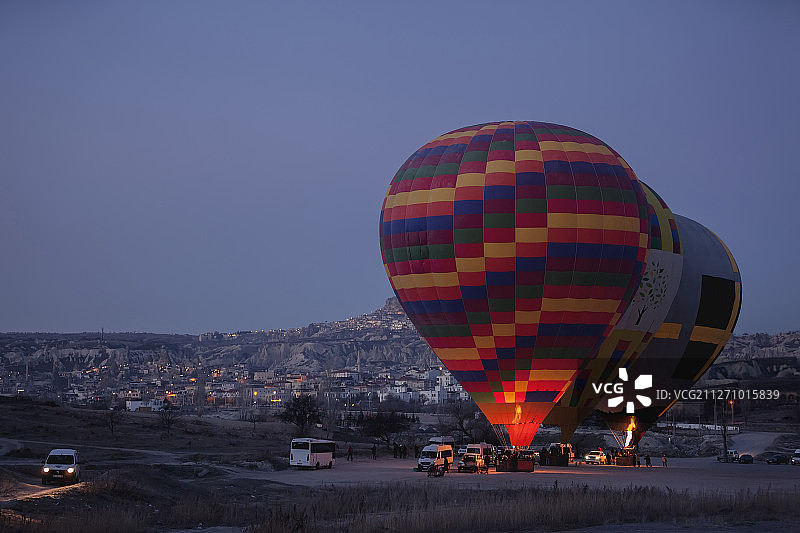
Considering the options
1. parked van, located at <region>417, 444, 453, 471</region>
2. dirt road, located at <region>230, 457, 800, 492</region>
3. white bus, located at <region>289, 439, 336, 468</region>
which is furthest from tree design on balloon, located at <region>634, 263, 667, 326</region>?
white bus, located at <region>289, 439, 336, 468</region>

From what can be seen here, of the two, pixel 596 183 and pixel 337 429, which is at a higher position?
pixel 596 183

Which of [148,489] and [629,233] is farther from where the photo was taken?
[629,233]

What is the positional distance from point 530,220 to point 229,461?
63.8 ft

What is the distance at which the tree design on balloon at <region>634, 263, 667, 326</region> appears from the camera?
4230 cm

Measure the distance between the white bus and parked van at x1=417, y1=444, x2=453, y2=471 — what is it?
548cm

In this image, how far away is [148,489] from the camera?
27656mm

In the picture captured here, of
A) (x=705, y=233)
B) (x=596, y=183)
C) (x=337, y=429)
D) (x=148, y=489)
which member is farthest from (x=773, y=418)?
(x=148, y=489)

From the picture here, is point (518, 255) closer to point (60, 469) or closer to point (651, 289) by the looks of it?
point (651, 289)

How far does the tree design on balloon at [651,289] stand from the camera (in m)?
42.3

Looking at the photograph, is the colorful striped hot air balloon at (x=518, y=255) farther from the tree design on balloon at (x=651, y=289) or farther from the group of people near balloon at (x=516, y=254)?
the tree design on balloon at (x=651, y=289)

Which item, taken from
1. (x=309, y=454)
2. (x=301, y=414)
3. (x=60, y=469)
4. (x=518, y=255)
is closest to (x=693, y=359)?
(x=518, y=255)

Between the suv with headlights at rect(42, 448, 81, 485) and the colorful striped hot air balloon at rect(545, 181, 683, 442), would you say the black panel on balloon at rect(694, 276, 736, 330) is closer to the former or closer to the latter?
the colorful striped hot air balloon at rect(545, 181, 683, 442)

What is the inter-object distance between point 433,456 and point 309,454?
6253 mm

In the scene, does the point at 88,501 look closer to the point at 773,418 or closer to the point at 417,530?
the point at 417,530
